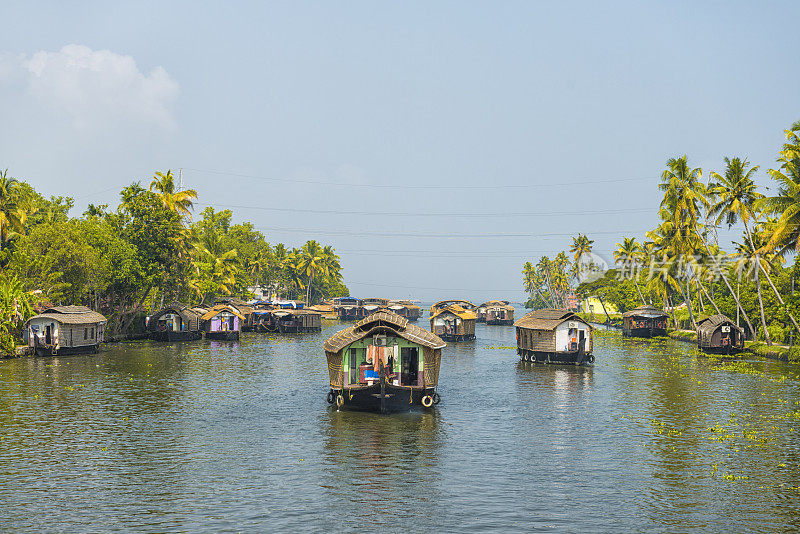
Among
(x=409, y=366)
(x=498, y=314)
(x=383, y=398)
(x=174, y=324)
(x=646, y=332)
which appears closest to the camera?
(x=383, y=398)

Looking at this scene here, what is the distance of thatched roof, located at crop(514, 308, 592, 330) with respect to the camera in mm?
57469

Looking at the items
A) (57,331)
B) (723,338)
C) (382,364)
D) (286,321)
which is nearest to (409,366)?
(382,364)

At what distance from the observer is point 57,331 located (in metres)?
59.8

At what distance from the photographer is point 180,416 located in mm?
35094

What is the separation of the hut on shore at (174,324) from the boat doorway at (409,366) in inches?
1910

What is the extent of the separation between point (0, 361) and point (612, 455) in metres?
48.3

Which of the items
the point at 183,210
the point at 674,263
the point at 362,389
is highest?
the point at 183,210

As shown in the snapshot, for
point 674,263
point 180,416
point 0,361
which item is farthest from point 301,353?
point 674,263

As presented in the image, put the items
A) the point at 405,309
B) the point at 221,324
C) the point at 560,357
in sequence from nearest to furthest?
1. the point at 560,357
2. the point at 221,324
3. the point at 405,309

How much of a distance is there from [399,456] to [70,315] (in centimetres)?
4423

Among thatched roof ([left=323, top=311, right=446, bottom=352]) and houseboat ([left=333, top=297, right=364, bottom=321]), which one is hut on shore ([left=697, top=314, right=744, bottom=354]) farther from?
houseboat ([left=333, top=297, right=364, bottom=321])

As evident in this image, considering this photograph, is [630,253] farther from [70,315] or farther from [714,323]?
[70,315]

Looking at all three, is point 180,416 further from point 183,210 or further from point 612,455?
point 183,210

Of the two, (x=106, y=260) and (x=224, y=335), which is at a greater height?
(x=106, y=260)
